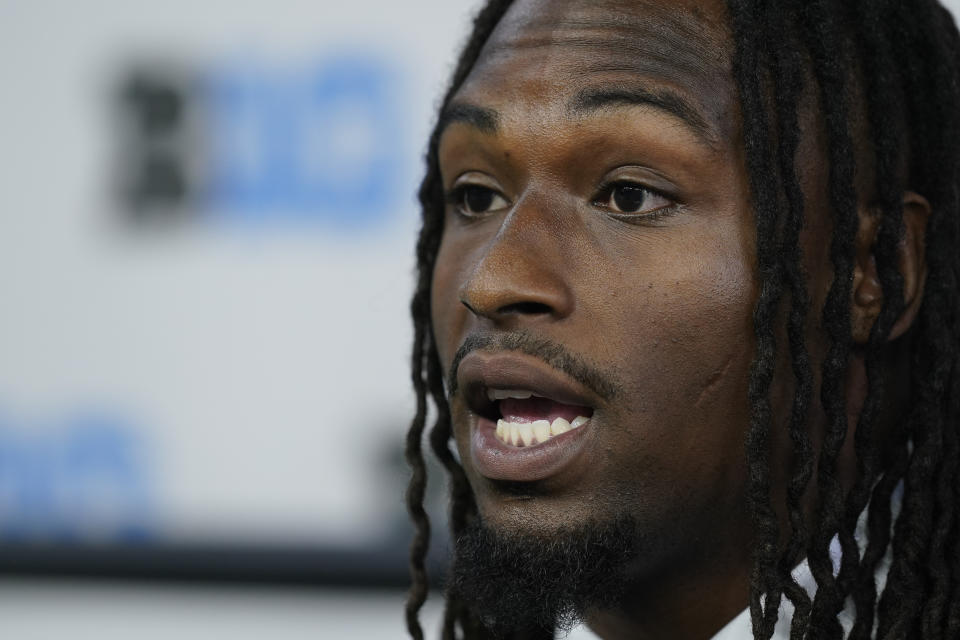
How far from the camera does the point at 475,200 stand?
6.84ft

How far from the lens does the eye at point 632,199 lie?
6.12 feet

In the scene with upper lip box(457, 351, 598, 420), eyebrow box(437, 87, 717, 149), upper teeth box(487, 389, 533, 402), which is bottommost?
upper teeth box(487, 389, 533, 402)

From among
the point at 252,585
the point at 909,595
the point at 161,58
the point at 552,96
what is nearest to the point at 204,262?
the point at 161,58

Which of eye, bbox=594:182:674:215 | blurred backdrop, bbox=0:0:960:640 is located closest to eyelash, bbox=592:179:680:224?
eye, bbox=594:182:674:215

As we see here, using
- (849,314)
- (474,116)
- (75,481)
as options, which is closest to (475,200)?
A: (474,116)

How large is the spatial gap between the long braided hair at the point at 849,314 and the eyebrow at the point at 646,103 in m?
0.06

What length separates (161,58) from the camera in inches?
151

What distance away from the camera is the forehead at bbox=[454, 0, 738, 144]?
1.87m

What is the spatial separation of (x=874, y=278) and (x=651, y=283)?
358mm

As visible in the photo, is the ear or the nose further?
the ear

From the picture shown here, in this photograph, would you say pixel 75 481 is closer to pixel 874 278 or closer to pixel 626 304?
pixel 626 304

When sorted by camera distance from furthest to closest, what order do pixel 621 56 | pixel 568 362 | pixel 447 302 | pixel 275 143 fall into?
pixel 275 143 → pixel 447 302 → pixel 621 56 → pixel 568 362

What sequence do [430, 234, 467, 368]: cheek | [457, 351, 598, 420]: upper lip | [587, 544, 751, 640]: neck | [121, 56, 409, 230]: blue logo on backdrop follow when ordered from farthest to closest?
[121, 56, 409, 230]: blue logo on backdrop < [430, 234, 467, 368]: cheek < [587, 544, 751, 640]: neck < [457, 351, 598, 420]: upper lip

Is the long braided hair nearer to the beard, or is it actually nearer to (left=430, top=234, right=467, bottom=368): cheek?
the beard
